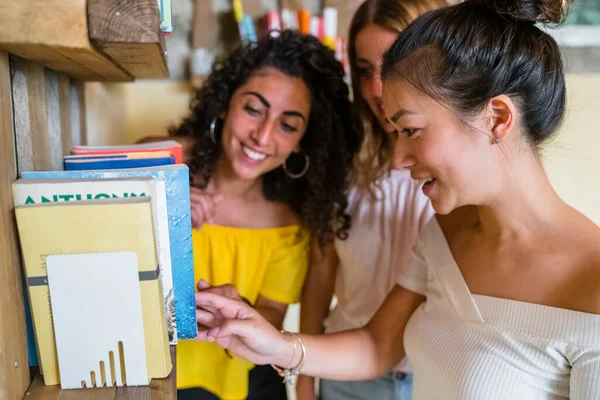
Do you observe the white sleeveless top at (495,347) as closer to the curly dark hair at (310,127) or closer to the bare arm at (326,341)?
the bare arm at (326,341)

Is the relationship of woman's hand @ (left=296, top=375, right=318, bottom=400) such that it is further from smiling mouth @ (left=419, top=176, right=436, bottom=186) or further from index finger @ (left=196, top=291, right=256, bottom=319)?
smiling mouth @ (left=419, top=176, right=436, bottom=186)

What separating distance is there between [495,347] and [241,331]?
41 cm

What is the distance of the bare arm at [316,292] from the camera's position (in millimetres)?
1394

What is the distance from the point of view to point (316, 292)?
1.41 metres

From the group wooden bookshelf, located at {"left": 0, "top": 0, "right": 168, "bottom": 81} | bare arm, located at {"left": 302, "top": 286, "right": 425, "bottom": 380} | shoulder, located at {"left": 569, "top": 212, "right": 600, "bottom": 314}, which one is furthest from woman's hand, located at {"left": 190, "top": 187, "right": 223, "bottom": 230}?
shoulder, located at {"left": 569, "top": 212, "right": 600, "bottom": 314}

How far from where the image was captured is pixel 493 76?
82 centimetres

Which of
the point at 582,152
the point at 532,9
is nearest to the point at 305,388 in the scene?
the point at 532,9

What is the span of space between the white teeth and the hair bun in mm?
599

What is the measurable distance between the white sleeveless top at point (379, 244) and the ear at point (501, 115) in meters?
0.50

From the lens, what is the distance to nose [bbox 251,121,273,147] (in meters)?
1.24

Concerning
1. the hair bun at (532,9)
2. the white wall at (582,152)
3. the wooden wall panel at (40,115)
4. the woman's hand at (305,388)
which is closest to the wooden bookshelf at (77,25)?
the wooden wall panel at (40,115)

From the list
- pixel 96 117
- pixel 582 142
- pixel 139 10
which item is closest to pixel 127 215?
pixel 139 10

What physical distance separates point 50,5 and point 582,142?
1.78 metres

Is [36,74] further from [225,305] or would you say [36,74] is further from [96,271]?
[225,305]
